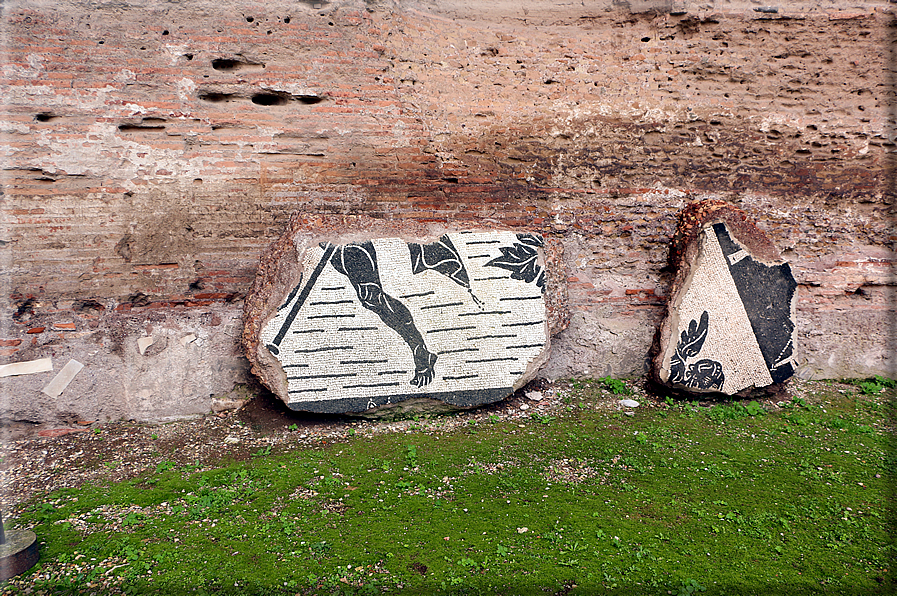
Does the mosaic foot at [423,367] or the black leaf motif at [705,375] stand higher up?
the mosaic foot at [423,367]

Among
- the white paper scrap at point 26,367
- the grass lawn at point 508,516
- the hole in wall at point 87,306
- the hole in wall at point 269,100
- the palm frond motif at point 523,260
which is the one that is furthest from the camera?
the palm frond motif at point 523,260

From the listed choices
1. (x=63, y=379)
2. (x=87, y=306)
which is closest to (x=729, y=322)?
(x=87, y=306)

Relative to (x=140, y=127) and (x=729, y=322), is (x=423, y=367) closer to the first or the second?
(x=729, y=322)

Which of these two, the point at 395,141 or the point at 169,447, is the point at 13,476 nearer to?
the point at 169,447

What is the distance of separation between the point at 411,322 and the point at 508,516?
5.31 feet

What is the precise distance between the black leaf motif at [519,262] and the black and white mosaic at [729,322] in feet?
4.10

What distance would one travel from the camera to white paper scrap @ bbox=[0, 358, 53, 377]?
3.82 m

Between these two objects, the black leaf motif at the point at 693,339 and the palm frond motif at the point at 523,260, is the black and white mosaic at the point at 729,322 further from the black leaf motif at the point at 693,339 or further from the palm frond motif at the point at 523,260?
the palm frond motif at the point at 523,260

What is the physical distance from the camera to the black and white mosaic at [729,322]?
421cm

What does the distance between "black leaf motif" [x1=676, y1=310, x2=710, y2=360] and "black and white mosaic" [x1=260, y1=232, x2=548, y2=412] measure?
3.82ft

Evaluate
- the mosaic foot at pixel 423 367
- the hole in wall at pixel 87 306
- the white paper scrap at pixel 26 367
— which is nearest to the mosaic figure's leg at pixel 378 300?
the mosaic foot at pixel 423 367

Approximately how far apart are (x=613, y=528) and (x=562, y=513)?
29 cm

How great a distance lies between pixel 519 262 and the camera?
13.6 feet

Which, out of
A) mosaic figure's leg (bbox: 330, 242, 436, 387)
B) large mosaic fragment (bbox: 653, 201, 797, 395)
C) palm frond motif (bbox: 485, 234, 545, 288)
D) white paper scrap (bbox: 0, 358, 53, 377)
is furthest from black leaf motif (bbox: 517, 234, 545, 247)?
white paper scrap (bbox: 0, 358, 53, 377)
